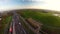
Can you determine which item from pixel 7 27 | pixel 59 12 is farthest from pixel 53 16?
pixel 7 27

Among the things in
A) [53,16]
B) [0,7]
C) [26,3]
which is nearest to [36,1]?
[26,3]

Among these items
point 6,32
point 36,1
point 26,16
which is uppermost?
point 36,1

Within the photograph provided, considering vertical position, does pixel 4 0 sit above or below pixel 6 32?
above

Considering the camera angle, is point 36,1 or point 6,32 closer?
point 6,32

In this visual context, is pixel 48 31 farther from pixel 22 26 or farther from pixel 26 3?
pixel 26 3

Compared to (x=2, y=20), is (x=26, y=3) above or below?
above

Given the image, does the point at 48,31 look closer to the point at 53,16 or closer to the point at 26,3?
the point at 53,16
